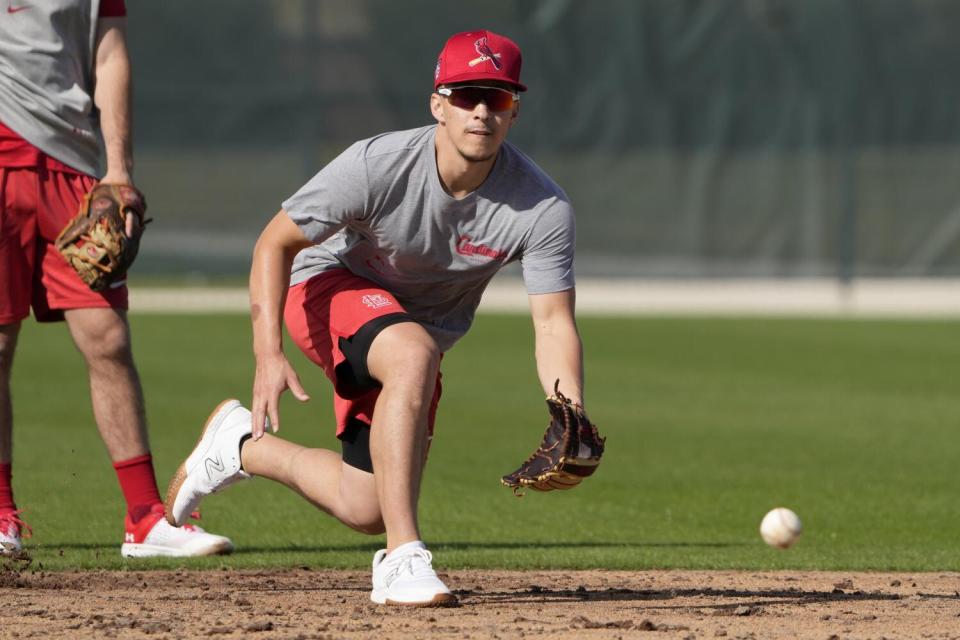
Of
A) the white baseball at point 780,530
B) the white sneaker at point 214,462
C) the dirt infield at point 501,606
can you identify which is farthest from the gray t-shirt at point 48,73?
the white baseball at point 780,530

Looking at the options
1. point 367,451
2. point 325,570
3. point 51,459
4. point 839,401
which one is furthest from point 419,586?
point 839,401

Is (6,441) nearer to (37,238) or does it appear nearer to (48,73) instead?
(37,238)

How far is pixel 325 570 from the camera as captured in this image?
246 inches

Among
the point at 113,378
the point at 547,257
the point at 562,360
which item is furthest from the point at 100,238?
the point at 562,360

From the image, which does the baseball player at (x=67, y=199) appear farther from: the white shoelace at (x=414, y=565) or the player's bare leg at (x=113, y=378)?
the white shoelace at (x=414, y=565)

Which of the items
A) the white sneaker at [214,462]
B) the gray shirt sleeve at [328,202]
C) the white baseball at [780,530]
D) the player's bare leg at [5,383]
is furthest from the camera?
the white baseball at [780,530]

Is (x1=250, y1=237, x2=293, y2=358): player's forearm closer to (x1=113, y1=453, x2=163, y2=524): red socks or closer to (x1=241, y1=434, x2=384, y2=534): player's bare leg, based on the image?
(x1=241, y1=434, x2=384, y2=534): player's bare leg

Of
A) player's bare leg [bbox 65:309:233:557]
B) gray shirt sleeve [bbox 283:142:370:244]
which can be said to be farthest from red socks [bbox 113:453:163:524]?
gray shirt sleeve [bbox 283:142:370:244]

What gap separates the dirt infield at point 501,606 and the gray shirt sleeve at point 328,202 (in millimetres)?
1153

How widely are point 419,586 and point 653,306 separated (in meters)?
16.8

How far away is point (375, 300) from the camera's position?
5516mm

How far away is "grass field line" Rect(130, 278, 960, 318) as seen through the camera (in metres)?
20.8

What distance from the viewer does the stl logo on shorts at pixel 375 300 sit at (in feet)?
18.0

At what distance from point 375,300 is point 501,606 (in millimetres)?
1037
